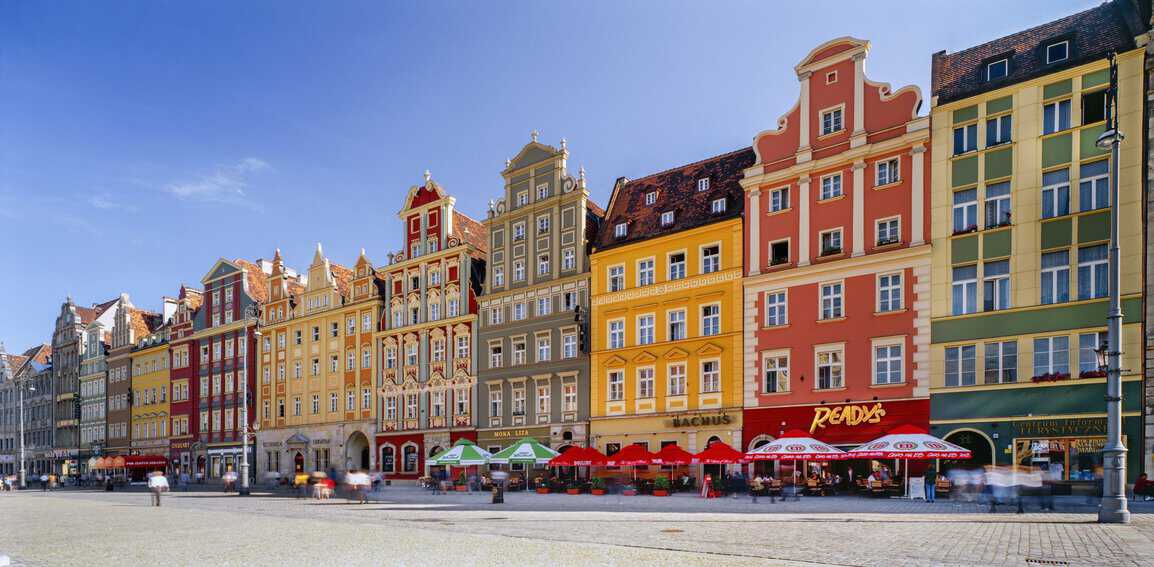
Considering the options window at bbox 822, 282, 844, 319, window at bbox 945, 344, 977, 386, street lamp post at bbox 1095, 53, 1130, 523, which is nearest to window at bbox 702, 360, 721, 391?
window at bbox 822, 282, 844, 319

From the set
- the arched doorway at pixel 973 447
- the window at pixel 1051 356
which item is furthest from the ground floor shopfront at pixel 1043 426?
the window at pixel 1051 356

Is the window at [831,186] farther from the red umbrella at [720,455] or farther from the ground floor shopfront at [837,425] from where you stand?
the red umbrella at [720,455]

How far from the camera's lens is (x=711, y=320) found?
41250 millimetres

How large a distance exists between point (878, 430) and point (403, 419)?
3184 centimetres

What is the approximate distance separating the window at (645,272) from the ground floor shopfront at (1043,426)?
15.8m

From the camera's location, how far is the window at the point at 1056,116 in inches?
1249

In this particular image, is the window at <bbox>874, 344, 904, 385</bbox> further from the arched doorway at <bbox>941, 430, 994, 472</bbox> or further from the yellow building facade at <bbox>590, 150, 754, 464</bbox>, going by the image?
the yellow building facade at <bbox>590, 150, 754, 464</bbox>

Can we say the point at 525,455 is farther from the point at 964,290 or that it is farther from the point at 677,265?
the point at 964,290

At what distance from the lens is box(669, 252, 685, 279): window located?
42812 millimetres

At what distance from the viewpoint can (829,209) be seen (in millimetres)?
37812

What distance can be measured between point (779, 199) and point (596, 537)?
2569 cm

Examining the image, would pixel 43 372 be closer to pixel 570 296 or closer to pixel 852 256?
pixel 570 296

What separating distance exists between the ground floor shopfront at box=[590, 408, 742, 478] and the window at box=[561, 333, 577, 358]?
4.11 m

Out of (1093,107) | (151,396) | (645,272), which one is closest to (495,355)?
(645,272)
